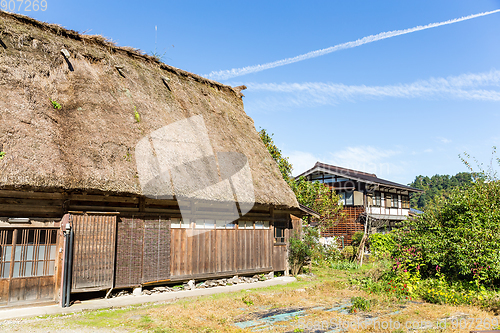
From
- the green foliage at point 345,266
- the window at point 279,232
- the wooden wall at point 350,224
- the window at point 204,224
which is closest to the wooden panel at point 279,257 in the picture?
the window at point 279,232

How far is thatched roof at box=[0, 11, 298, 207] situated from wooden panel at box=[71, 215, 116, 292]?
1.05 meters

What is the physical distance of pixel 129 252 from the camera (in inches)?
402

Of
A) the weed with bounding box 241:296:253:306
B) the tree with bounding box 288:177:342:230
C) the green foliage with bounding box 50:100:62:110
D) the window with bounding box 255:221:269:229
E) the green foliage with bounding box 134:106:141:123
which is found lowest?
the weed with bounding box 241:296:253:306

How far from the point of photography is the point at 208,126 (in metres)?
14.4

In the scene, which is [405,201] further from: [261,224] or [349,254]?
[261,224]

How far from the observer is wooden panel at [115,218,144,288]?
32.8 ft

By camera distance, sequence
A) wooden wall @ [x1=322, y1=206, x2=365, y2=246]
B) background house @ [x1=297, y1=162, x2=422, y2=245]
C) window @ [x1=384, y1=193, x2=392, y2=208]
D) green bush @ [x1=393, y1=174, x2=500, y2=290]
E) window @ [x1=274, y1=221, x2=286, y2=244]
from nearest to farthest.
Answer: green bush @ [x1=393, y1=174, x2=500, y2=290] → window @ [x1=274, y1=221, x2=286, y2=244] → wooden wall @ [x1=322, y1=206, x2=365, y2=246] → background house @ [x1=297, y1=162, x2=422, y2=245] → window @ [x1=384, y1=193, x2=392, y2=208]

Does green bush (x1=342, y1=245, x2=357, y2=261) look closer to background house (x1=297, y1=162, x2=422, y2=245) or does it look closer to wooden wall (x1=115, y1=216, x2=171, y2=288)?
background house (x1=297, y1=162, x2=422, y2=245)

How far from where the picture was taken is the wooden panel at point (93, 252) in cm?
919

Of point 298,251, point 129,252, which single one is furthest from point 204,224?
point 298,251

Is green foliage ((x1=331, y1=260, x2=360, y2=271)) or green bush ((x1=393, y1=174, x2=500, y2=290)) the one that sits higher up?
green bush ((x1=393, y1=174, x2=500, y2=290))

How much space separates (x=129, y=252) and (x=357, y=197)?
21.4 m

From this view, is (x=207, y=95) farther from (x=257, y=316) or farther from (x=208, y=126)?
(x=257, y=316)

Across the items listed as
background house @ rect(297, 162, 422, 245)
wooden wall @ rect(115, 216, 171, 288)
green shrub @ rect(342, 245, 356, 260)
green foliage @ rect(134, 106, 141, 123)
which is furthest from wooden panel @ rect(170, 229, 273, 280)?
background house @ rect(297, 162, 422, 245)
